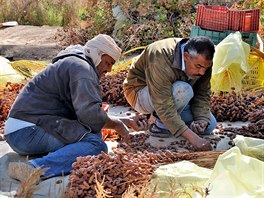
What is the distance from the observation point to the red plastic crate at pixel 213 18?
22.1 ft

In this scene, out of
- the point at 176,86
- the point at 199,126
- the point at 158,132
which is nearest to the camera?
the point at 176,86

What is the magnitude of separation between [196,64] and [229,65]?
1848mm

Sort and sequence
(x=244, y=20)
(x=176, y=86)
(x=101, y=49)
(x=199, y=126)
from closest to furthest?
(x=101, y=49)
(x=176, y=86)
(x=199, y=126)
(x=244, y=20)

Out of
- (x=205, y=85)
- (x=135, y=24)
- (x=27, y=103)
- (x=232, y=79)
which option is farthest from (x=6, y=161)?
(x=135, y=24)

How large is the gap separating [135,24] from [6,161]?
17.8ft

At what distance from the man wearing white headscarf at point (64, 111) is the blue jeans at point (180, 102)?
69 centimetres

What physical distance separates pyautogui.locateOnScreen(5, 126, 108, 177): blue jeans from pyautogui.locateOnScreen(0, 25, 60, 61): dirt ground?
220 inches

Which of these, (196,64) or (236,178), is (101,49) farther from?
(236,178)

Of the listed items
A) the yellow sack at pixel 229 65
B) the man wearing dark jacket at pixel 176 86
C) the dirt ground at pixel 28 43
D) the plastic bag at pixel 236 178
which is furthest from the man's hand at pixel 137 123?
the dirt ground at pixel 28 43

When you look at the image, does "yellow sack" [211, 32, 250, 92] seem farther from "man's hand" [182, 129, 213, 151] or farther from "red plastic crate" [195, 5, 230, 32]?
"man's hand" [182, 129, 213, 151]

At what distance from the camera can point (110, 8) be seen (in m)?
10.0

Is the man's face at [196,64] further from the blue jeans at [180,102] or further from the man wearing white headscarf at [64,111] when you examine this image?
the man wearing white headscarf at [64,111]

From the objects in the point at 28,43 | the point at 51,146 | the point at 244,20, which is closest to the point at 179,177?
the point at 51,146

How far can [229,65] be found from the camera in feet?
19.3
